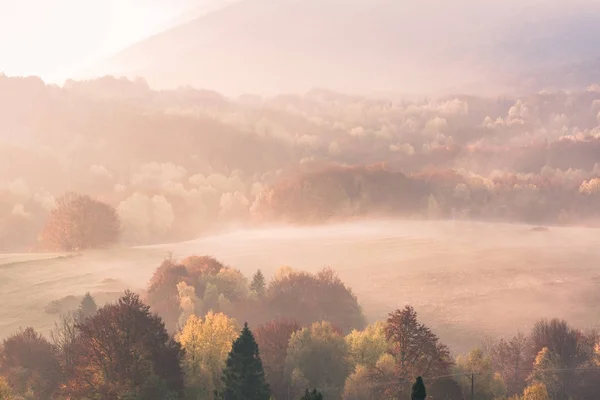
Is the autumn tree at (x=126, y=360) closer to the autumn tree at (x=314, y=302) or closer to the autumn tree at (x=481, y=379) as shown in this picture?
the autumn tree at (x=481, y=379)

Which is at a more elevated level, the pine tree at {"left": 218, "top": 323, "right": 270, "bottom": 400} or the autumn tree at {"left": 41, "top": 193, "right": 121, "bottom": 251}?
the autumn tree at {"left": 41, "top": 193, "right": 121, "bottom": 251}

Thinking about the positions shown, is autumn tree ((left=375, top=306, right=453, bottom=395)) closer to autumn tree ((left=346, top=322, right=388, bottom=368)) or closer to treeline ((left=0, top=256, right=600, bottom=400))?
treeline ((left=0, top=256, right=600, bottom=400))

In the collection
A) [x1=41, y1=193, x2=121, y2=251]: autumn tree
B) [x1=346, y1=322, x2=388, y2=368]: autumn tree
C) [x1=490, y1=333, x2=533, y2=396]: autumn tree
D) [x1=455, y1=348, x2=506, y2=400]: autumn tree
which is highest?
[x1=41, y1=193, x2=121, y2=251]: autumn tree

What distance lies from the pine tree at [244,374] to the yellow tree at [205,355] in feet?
21.0

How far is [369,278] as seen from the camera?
115 meters

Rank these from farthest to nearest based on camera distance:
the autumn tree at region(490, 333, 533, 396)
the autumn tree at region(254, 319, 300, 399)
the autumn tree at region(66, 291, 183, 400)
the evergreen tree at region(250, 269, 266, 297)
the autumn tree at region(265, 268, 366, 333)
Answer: the evergreen tree at region(250, 269, 266, 297), the autumn tree at region(265, 268, 366, 333), the autumn tree at region(490, 333, 533, 396), the autumn tree at region(254, 319, 300, 399), the autumn tree at region(66, 291, 183, 400)

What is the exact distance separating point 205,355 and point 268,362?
9429 millimetres

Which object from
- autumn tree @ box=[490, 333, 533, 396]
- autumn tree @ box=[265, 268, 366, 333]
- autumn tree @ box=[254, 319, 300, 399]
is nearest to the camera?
autumn tree @ box=[254, 319, 300, 399]

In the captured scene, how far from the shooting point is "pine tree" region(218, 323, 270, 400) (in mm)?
40062

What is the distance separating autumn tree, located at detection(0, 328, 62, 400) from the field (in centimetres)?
1612

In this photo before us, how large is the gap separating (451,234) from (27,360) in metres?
125

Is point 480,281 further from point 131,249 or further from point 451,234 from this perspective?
point 131,249

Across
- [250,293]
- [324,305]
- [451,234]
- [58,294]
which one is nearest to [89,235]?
[58,294]

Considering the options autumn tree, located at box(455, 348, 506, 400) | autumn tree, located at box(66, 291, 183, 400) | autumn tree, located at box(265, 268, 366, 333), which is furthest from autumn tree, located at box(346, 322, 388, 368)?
autumn tree, located at box(66, 291, 183, 400)
